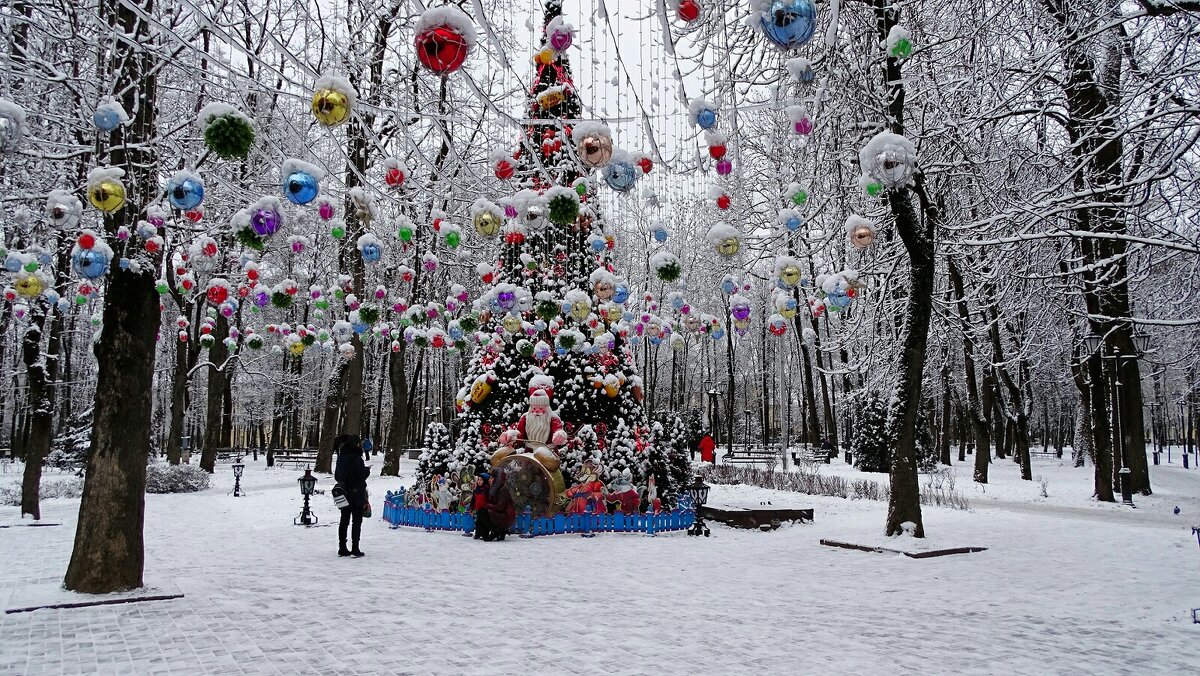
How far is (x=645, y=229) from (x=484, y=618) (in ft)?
103

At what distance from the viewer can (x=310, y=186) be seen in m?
6.01

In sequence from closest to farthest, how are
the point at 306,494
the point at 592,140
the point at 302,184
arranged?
the point at 302,184
the point at 592,140
the point at 306,494

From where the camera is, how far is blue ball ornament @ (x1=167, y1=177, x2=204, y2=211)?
21.3ft

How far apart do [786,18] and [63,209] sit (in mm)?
6651

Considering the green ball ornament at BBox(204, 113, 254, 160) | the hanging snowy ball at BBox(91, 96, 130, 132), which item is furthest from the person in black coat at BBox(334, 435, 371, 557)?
the green ball ornament at BBox(204, 113, 254, 160)

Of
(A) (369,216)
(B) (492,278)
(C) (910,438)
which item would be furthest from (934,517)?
(A) (369,216)

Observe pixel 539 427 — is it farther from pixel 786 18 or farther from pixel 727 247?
pixel 786 18

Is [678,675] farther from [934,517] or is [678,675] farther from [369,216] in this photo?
[934,517]

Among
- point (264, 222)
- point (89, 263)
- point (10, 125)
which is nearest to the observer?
point (10, 125)

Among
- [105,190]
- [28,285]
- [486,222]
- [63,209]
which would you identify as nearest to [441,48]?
[486,222]

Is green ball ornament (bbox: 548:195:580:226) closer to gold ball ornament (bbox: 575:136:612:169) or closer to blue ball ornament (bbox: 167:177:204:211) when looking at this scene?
gold ball ornament (bbox: 575:136:612:169)

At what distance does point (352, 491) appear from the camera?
1244 cm

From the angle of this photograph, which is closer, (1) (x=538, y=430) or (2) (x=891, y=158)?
(2) (x=891, y=158)

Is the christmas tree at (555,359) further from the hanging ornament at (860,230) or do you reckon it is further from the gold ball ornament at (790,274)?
the hanging ornament at (860,230)
